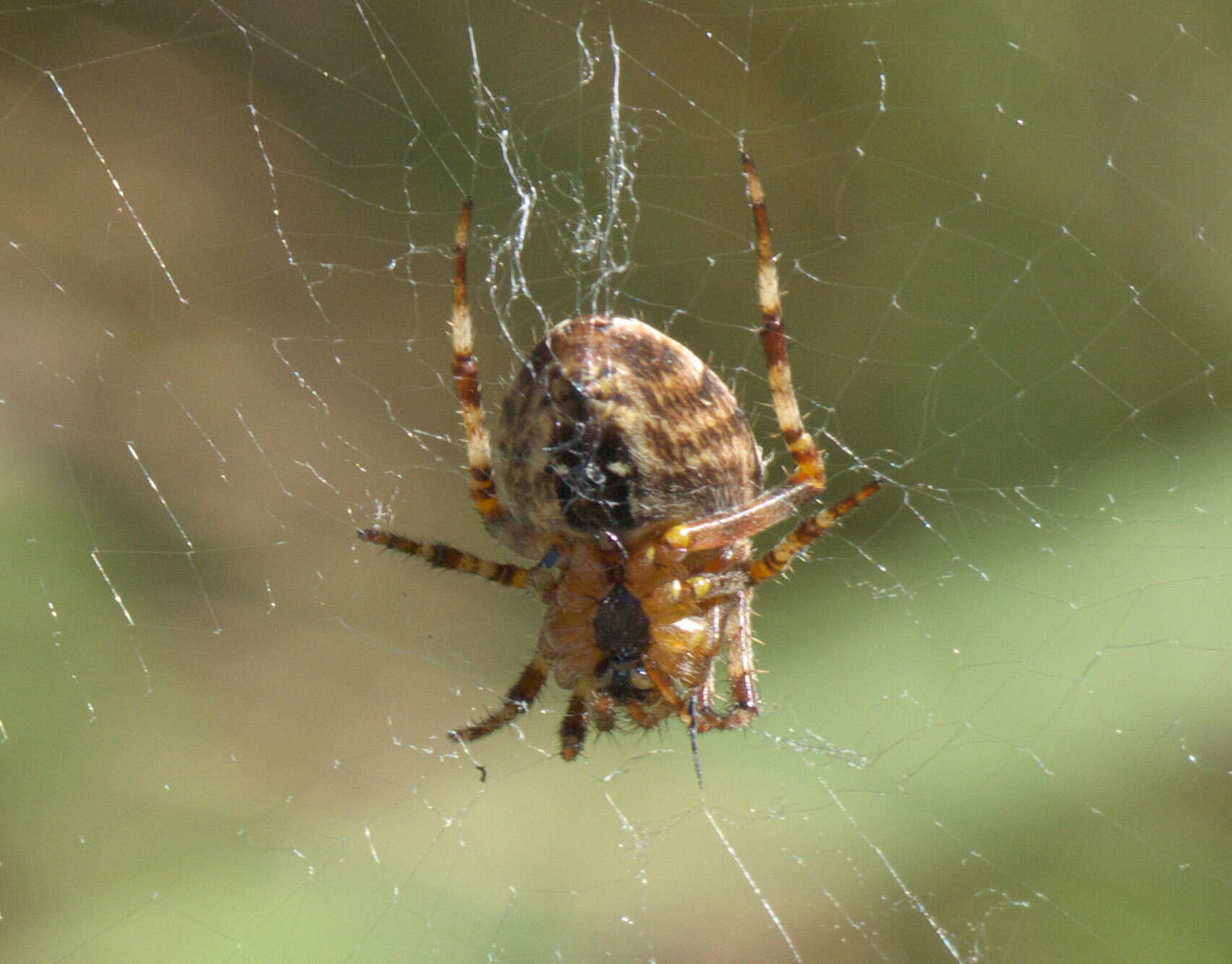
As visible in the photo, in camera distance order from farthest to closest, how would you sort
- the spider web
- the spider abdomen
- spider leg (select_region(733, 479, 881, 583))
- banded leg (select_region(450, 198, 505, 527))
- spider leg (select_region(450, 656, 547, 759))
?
the spider web < spider leg (select_region(450, 656, 547, 759)) < banded leg (select_region(450, 198, 505, 527)) < spider leg (select_region(733, 479, 881, 583)) < the spider abdomen

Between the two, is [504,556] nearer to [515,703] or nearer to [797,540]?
[515,703]

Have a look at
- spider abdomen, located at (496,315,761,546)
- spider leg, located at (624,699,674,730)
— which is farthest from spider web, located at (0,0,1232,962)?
spider abdomen, located at (496,315,761,546)

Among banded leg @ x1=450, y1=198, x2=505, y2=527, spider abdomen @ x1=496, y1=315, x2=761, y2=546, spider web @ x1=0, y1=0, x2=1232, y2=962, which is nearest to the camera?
spider abdomen @ x1=496, y1=315, x2=761, y2=546

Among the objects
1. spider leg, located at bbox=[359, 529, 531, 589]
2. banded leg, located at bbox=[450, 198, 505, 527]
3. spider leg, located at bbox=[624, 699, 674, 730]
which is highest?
banded leg, located at bbox=[450, 198, 505, 527]

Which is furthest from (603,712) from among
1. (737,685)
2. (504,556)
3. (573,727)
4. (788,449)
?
(504,556)

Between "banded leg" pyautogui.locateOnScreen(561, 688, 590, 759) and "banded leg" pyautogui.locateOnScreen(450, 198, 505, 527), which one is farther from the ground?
"banded leg" pyautogui.locateOnScreen(450, 198, 505, 527)

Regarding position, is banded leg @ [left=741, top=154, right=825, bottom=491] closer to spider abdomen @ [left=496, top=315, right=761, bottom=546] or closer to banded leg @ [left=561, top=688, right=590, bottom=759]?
spider abdomen @ [left=496, top=315, right=761, bottom=546]

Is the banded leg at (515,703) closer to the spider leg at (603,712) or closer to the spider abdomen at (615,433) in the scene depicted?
the spider leg at (603,712)

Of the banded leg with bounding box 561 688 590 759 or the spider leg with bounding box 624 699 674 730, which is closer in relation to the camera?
the spider leg with bounding box 624 699 674 730
